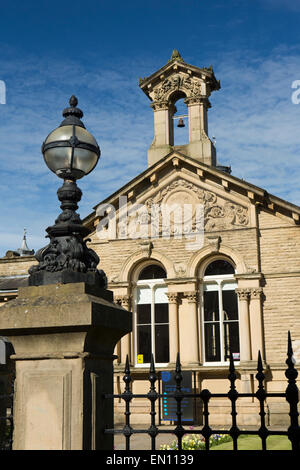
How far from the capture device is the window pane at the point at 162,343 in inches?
746

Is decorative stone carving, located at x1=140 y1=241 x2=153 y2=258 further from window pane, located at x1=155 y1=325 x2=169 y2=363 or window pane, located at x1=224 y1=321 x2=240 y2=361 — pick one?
window pane, located at x1=224 y1=321 x2=240 y2=361

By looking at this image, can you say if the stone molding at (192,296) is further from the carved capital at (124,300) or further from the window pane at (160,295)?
the carved capital at (124,300)

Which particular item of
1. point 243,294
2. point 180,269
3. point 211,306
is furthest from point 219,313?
point 180,269

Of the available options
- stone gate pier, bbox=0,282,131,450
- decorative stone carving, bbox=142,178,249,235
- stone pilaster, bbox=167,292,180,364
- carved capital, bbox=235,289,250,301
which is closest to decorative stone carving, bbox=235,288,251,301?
carved capital, bbox=235,289,250,301

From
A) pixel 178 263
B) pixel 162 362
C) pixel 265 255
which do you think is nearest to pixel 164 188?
pixel 178 263

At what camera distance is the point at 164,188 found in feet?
64.9

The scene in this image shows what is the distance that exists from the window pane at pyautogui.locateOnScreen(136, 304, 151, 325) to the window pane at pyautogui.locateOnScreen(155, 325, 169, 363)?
520 millimetres

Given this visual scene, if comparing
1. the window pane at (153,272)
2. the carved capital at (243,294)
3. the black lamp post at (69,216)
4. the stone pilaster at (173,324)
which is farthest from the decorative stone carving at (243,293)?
the black lamp post at (69,216)

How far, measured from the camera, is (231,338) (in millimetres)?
18250

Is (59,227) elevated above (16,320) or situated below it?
above

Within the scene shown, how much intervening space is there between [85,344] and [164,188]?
634 inches

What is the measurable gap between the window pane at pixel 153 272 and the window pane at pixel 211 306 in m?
1.73

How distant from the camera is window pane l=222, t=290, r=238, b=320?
18.4 m
